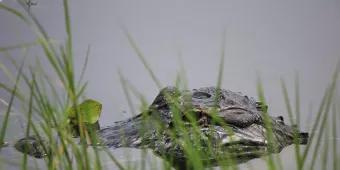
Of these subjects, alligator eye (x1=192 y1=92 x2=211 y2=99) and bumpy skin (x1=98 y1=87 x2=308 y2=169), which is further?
alligator eye (x1=192 y1=92 x2=211 y2=99)

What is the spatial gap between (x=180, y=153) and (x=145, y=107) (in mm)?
4962

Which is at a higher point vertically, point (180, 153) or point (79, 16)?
point (79, 16)

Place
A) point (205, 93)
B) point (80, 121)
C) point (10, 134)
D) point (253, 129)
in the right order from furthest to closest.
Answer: point (10, 134) < point (205, 93) < point (253, 129) < point (80, 121)

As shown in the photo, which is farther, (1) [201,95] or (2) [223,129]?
(1) [201,95]

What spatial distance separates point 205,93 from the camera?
Result: 732 cm

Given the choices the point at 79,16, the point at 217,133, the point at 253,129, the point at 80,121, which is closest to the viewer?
the point at 80,121

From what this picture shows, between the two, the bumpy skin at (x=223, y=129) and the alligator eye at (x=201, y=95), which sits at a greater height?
the alligator eye at (x=201, y=95)

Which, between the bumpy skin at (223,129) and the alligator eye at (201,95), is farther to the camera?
the alligator eye at (201,95)

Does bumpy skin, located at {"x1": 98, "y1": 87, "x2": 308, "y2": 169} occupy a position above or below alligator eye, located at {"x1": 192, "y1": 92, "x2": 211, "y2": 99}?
below

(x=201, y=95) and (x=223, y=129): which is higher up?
(x=201, y=95)

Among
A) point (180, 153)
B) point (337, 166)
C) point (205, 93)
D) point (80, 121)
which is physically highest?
point (205, 93)

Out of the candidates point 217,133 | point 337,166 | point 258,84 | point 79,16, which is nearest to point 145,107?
point 258,84

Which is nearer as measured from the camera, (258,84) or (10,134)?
(258,84)

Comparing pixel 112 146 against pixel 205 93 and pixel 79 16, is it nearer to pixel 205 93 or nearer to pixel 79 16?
pixel 205 93
